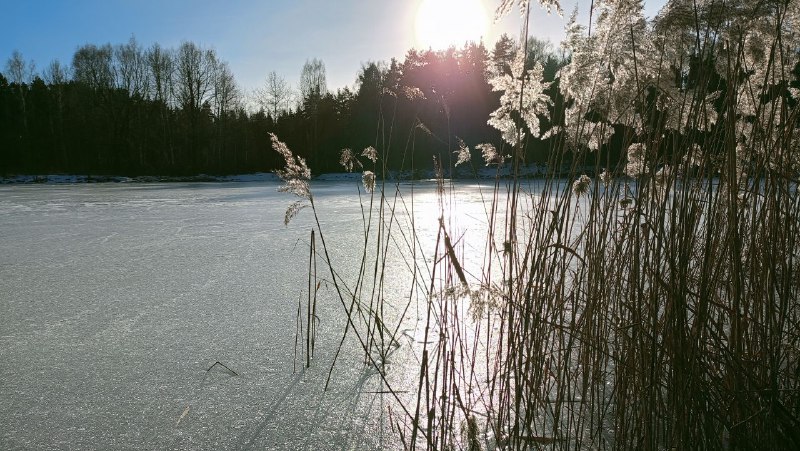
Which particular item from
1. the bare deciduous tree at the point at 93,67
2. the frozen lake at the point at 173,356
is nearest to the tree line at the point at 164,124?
the bare deciduous tree at the point at 93,67

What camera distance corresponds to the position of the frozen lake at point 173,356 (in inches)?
63.5

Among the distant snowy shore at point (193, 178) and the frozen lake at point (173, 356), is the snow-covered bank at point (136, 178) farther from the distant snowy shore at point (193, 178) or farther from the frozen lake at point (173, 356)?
the frozen lake at point (173, 356)

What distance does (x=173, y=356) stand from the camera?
2.20m

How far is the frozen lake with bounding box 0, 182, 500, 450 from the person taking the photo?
1.61 metres

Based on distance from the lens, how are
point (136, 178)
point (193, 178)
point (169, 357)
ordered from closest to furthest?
1. point (169, 357)
2. point (193, 178)
3. point (136, 178)

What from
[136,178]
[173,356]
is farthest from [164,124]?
[173,356]

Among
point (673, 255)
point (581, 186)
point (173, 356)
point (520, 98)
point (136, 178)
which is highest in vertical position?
point (520, 98)

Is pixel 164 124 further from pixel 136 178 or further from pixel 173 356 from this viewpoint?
pixel 173 356

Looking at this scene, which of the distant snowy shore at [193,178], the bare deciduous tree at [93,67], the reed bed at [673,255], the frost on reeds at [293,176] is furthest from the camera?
the bare deciduous tree at [93,67]

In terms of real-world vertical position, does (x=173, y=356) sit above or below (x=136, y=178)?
below

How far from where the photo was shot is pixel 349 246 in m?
4.70

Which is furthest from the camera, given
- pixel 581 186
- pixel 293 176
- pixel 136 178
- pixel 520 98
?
pixel 136 178

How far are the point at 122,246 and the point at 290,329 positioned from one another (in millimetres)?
3079

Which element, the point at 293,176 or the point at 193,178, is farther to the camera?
the point at 193,178
